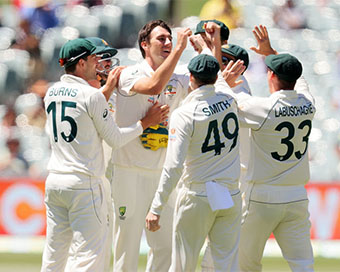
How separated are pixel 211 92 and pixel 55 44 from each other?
4667 mm

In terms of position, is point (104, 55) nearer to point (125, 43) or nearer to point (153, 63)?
point (153, 63)

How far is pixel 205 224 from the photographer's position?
4496 mm

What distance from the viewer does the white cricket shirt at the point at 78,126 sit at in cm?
462

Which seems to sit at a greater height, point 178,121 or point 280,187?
point 178,121

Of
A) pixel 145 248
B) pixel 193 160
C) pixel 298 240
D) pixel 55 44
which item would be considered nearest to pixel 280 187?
pixel 298 240

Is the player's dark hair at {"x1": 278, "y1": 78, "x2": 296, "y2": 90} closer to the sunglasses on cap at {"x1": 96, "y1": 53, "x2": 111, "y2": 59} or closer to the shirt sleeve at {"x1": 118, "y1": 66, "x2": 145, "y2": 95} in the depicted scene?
the shirt sleeve at {"x1": 118, "y1": 66, "x2": 145, "y2": 95}

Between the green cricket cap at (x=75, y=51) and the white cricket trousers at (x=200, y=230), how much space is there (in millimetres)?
1203

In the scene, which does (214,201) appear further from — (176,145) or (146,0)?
(146,0)

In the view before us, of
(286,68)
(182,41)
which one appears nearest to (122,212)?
(182,41)

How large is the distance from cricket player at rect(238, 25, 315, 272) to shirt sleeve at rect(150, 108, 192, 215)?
0.53 meters

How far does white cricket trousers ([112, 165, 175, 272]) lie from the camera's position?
5.07 meters

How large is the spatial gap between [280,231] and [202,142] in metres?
0.92

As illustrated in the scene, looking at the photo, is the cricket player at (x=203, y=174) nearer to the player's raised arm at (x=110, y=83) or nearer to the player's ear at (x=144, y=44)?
the player's raised arm at (x=110, y=83)

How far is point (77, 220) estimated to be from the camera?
4633 millimetres
